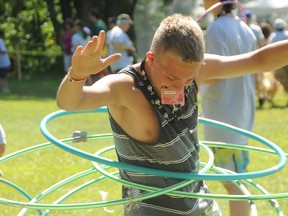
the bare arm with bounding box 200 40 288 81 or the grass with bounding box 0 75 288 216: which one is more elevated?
the bare arm with bounding box 200 40 288 81

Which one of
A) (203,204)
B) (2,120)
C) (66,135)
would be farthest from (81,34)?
(203,204)

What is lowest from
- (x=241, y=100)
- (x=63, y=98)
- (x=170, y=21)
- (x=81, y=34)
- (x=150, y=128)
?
(x=81, y=34)

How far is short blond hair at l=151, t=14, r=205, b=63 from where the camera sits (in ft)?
10.8

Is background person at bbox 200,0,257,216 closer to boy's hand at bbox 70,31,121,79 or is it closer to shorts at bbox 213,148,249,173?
shorts at bbox 213,148,249,173

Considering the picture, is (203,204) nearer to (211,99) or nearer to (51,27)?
(211,99)

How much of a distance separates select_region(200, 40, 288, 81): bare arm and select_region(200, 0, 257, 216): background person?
A: 1.47 m

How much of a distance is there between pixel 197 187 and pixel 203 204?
0.36 ft

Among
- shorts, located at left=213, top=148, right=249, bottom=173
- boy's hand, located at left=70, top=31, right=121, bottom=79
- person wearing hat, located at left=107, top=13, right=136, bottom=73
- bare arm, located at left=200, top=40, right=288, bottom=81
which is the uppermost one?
boy's hand, located at left=70, top=31, right=121, bottom=79

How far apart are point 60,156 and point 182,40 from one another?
6.69 m

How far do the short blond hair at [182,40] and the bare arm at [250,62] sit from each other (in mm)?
607

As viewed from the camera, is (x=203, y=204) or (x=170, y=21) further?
(x=203, y=204)

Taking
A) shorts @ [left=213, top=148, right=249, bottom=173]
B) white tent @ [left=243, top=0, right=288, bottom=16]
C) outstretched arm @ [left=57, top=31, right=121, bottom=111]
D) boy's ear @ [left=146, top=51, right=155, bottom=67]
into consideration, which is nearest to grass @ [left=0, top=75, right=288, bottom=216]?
shorts @ [left=213, top=148, right=249, bottom=173]

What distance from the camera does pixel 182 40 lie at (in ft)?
10.8

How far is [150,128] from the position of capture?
3.56 m
